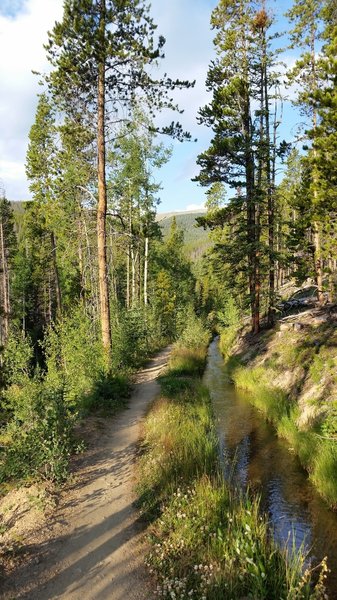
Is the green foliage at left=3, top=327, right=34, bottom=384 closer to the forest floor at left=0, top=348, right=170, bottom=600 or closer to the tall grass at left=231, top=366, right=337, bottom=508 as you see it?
the forest floor at left=0, top=348, right=170, bottom=600

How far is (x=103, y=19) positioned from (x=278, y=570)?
1330 cm

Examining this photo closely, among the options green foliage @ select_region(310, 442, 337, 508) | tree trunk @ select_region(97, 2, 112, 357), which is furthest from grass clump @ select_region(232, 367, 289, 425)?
tree trunk @ select_region(97, 2, 112, 357)

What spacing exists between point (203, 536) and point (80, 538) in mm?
1793

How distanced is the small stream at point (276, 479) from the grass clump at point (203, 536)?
0.53 m

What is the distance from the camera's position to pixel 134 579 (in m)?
4.69

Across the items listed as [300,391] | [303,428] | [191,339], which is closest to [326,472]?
[303,428]

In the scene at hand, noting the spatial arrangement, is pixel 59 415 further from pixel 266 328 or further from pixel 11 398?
pixel 266 328

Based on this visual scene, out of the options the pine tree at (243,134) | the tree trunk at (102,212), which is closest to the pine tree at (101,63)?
the tree trunk at (102,212)

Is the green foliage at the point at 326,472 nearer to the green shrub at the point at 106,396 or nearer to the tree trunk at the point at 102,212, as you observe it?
the green shrub at the point at 106,396

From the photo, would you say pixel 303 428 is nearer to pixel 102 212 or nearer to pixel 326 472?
pixel 326 472

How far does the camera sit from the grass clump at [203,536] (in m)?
4.25

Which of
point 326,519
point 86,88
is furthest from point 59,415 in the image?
point 86,88

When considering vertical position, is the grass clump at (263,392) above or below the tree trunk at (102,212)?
below

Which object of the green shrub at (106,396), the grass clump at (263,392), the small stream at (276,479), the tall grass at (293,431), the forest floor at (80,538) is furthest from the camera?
the grass clump at (263,392)
